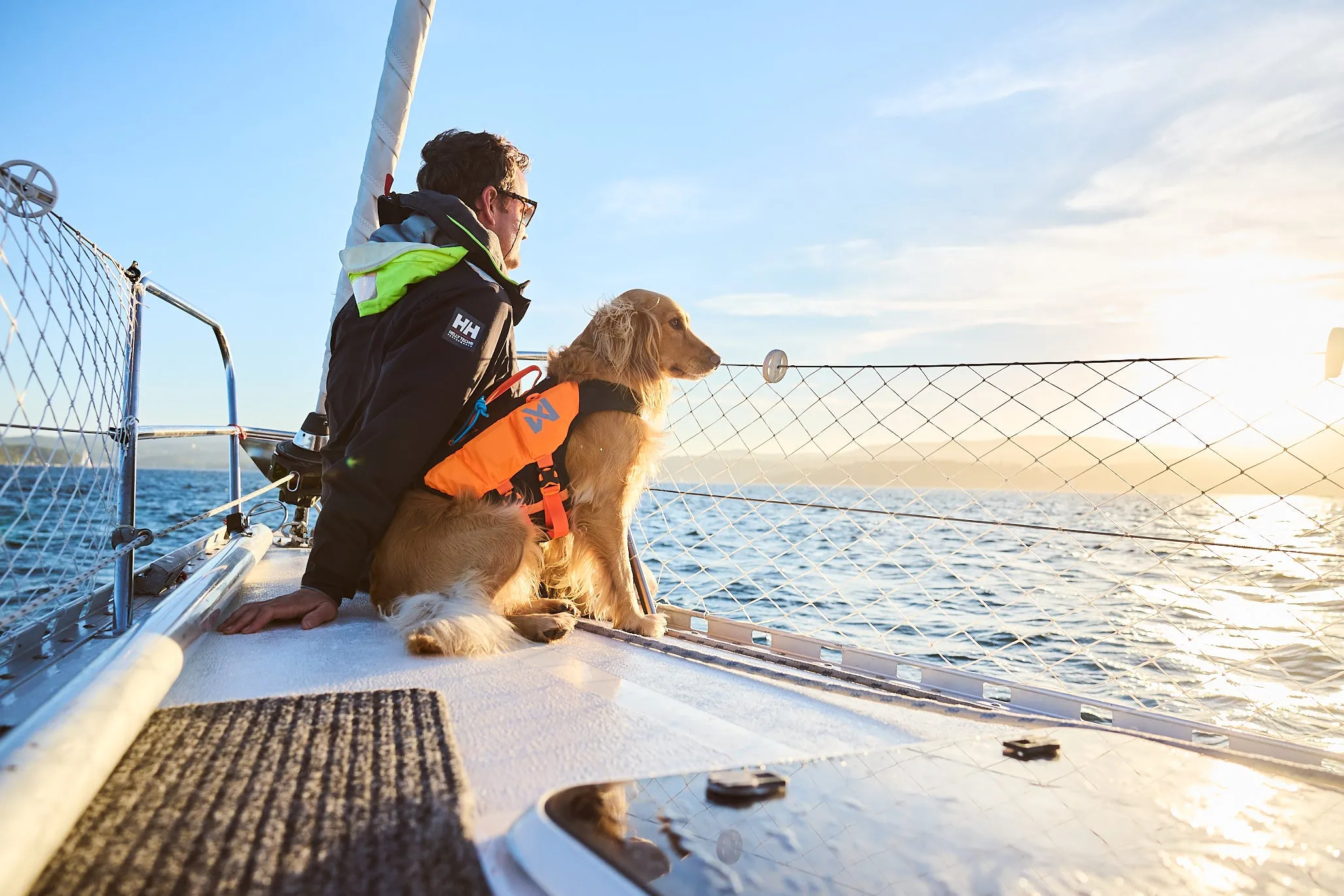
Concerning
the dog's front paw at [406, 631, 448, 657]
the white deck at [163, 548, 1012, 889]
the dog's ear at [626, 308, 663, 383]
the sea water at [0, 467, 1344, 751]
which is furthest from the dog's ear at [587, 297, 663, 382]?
the dog's front paw at [406, 631, 448, 657]

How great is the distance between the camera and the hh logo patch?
7.55 ft

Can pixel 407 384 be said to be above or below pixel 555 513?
above

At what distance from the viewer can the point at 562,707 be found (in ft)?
4.66

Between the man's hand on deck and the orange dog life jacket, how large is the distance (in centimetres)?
44

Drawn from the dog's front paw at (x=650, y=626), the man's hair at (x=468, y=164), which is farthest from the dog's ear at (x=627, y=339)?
the dog's front paw at (x=650, y=626)

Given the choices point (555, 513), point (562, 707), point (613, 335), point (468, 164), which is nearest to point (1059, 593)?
point (613, 335)

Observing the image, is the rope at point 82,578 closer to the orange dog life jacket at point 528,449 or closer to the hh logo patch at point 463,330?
the orange dog life jacket at point 528,449

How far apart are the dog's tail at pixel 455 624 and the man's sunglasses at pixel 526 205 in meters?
1.65

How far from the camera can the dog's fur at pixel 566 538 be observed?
6.64 ft

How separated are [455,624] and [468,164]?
75.3 inches

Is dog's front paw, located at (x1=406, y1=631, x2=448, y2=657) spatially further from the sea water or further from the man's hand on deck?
the sea water

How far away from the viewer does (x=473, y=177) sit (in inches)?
118

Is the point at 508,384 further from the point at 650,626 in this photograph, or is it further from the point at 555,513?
the point at 650,626

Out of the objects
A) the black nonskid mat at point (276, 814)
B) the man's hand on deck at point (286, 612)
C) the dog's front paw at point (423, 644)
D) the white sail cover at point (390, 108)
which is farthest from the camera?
the white sail cover at point (390, 108)
